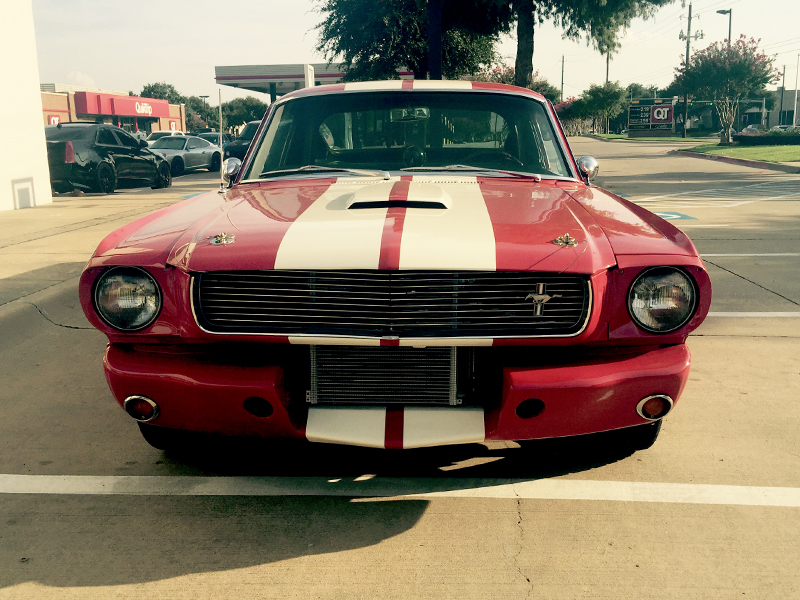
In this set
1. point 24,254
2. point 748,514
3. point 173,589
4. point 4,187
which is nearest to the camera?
point 173,589

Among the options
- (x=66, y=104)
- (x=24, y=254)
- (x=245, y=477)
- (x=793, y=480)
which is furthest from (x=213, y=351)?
(x=66, y=104)

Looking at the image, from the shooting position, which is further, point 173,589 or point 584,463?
point 584,463

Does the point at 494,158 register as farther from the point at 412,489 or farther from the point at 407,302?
the point at 412,489

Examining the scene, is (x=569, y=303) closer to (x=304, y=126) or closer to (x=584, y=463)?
(x=584, y=463)

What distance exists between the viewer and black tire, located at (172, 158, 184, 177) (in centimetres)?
2261

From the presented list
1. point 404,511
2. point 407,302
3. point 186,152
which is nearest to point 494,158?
point 407,302

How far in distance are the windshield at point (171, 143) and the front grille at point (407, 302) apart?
21938 millimetres

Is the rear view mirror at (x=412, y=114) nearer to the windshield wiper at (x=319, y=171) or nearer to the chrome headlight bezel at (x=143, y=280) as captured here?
the windshield wiper at (x=319, y=171)

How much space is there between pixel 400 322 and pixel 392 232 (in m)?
0.31

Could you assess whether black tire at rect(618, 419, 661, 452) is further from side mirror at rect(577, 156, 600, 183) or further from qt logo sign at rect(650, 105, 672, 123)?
qt logo sign at rect(650, 105, 672, 123)

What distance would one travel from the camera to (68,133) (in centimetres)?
1578

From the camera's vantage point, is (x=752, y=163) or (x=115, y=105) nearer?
(x=752, y=163)

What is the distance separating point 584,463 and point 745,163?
2473 centimetres

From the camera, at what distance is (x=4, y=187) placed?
42.4 ft
